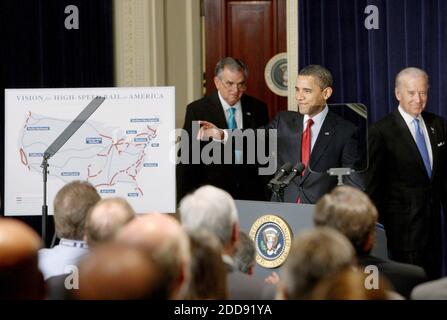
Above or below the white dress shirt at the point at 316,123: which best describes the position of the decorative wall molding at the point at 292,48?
above

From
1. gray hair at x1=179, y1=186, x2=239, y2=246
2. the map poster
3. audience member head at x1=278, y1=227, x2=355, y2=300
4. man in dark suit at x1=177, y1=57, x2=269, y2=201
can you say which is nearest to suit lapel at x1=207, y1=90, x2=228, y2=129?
man in dark suit at x1=177, y1=57, x2=269, y2=201

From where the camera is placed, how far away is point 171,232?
165 cm

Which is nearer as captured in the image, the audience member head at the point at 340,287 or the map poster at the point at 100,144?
the audience member head at the point at 340,287

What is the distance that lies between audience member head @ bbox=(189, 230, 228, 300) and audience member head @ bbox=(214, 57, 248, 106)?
362 cm

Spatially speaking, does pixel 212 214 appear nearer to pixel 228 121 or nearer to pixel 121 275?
pixel 121 275

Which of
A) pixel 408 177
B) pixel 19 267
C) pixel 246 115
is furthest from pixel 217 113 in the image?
pixel 19 267

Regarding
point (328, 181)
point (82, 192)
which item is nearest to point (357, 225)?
point (82, 192)

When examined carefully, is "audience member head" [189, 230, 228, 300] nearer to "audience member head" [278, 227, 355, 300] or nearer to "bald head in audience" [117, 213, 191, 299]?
"audience member head" [278, 227, 355, 300]

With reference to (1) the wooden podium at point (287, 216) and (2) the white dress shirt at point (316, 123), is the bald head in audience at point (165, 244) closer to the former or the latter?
(1) the wooden podium at point (287, 216)

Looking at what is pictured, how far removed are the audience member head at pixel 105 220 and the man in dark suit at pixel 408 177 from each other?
2633 millimetres

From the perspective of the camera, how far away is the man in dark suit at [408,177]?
5176 mm

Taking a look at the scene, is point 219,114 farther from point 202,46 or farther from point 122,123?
point 202,46

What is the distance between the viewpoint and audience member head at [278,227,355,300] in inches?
69.2

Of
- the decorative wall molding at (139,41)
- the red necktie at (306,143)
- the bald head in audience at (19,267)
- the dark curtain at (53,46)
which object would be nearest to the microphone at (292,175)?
the red necktie at (306,143)
